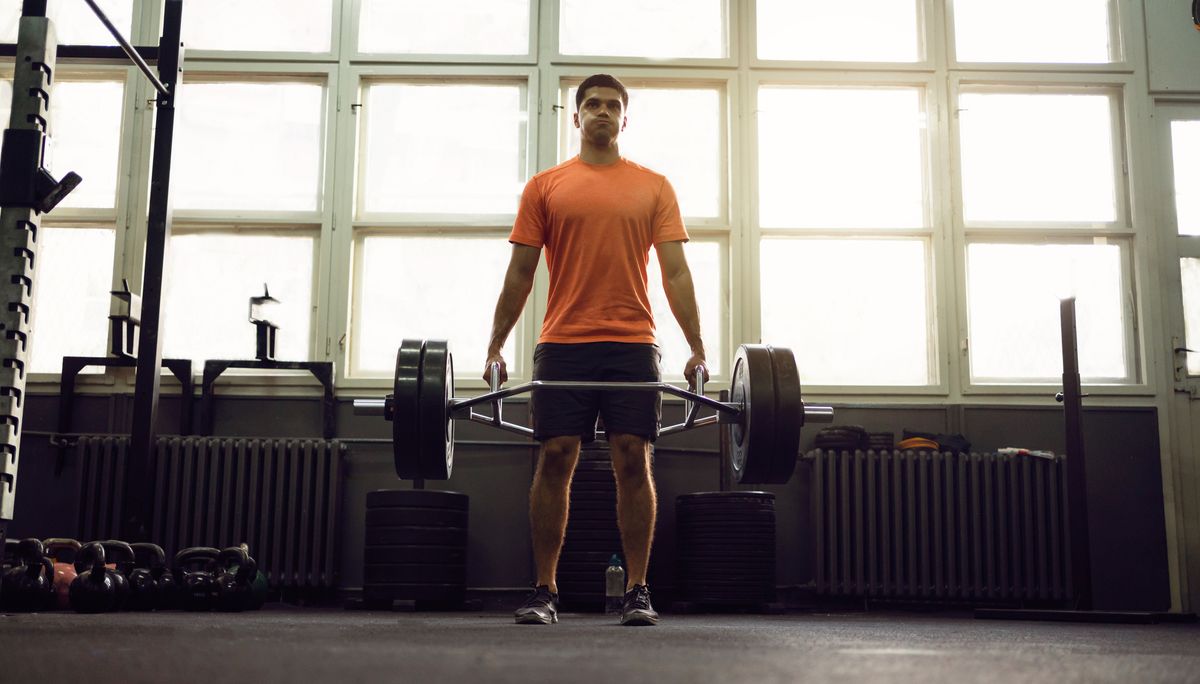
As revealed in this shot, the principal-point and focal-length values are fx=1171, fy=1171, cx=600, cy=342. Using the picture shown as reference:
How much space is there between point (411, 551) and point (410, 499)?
0.58 ft

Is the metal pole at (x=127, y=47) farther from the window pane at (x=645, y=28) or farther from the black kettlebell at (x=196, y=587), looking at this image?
the window pane at (x=645, y=28)

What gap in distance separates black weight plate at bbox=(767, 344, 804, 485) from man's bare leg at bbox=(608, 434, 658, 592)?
0.33 meters

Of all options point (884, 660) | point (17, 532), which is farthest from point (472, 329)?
point (884, 660)

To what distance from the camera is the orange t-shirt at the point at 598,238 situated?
2.93 meters

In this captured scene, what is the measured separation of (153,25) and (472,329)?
72.0 inches

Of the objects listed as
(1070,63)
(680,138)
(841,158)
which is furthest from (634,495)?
(1070,63)

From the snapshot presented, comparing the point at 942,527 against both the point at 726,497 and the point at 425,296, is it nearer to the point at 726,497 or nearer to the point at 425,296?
the point at 726,497

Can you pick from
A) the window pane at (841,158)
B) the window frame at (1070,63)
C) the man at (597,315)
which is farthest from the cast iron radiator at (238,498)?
the window frame at (1070,63)

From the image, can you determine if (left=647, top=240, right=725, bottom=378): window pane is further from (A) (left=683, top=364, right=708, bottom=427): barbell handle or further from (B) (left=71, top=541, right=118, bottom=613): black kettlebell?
→ (B) (left=71, top=541, right=118, bottom=613): black kettlebell

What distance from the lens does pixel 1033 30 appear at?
16.3 feet

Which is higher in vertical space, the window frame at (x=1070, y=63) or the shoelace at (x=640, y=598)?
the window frame at (x=1070, y=63)

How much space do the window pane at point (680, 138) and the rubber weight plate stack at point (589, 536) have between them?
49.6 inches

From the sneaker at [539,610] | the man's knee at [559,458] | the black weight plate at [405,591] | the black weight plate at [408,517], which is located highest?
the man's knee at [559,458]

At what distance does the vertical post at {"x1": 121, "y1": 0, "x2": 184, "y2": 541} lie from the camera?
3998 mm
